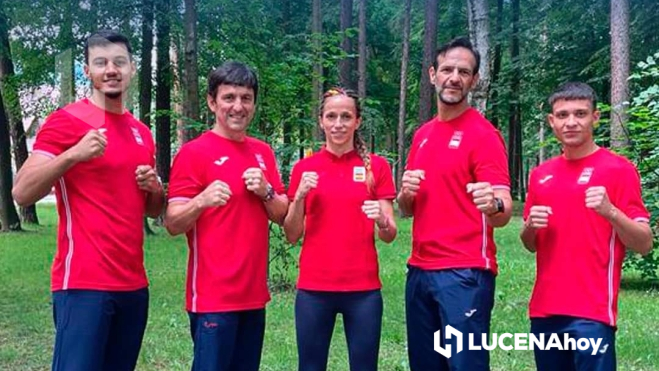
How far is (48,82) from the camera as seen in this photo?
60.2 ft

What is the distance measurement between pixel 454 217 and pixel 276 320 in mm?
4987

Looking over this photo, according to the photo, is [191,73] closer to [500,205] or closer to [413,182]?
[413,182]

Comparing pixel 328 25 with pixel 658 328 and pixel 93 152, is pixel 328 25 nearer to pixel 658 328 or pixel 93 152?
pixel 658 328

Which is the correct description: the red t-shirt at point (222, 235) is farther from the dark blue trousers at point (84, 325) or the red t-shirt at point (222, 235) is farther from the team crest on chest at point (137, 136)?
the dark blue trousers at point (84, 325)

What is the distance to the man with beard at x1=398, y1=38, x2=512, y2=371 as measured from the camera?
12.2 ft

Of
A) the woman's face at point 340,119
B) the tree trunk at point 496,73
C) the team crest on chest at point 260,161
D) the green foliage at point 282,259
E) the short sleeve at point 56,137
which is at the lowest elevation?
the green foliage at point 282,259

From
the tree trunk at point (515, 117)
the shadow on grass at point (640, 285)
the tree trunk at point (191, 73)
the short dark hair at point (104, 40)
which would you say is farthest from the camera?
the tree trunk at point (515, 117)

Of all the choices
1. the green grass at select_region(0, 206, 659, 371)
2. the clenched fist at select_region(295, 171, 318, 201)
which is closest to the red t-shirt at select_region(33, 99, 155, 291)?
the clenched fist at select_region(295, 171, 318, 201)

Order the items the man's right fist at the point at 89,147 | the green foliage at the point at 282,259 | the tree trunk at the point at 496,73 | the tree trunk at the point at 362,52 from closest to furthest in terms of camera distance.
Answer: the man's right fist at the point at 89,147, the green foliage at the point at 282,259, the tree trunk at the point at 362,52, the tree trunk at the point at 496,73

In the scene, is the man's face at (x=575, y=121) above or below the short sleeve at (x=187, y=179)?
above

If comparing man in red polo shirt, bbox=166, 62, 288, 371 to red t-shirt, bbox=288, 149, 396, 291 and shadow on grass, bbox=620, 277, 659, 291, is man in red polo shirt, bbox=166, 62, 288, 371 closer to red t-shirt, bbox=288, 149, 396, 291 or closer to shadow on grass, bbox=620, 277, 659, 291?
red t-shirt, bbox=288, 149, 396, 291

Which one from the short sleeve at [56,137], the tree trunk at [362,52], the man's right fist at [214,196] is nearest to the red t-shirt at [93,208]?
the short sleeve at [56,137]

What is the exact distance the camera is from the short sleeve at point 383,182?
419 cm

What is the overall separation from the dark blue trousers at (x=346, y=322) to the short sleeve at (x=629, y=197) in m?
1.42
